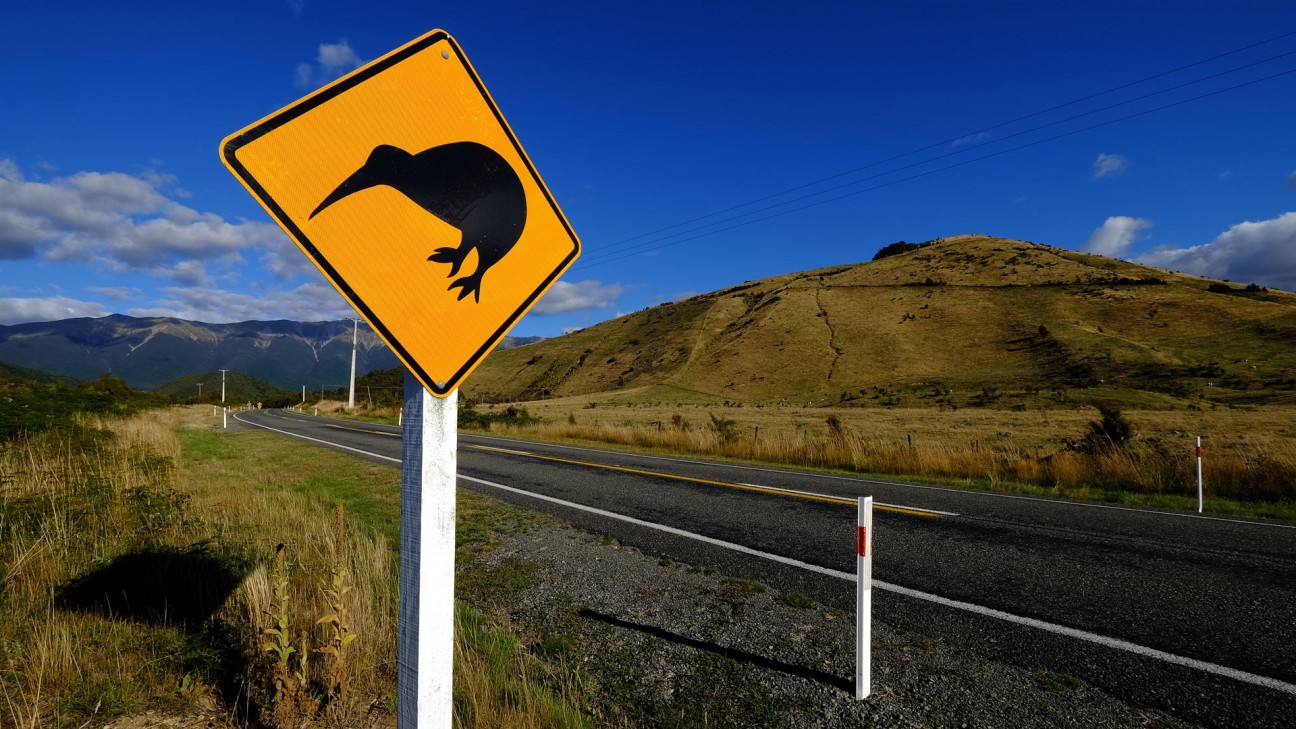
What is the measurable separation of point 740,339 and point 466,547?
7018 centimetres

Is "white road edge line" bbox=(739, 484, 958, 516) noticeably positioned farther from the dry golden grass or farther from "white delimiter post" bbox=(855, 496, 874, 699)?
"white delimiter post" bbox=(855, 496, 874, 699)

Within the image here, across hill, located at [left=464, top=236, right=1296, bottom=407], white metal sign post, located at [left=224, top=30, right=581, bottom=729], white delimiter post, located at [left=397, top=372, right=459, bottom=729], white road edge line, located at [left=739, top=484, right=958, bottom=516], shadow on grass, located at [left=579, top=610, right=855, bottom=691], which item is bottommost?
shadow on grass, located at [left=579, top=610, right=855, bottom=691]

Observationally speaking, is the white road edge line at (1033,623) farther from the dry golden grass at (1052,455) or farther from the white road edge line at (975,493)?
the dry golden grass at (1052,455)

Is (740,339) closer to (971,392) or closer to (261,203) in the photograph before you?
(971,392)

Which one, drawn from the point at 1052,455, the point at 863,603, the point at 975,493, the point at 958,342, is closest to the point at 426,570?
the point at 863,603

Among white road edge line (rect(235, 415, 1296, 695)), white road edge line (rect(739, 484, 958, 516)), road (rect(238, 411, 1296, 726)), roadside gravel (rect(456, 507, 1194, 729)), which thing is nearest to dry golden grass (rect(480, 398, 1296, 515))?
road (rect(238, 411, 1296, 726))

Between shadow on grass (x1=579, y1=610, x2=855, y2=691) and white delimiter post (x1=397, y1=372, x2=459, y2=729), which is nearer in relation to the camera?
white delimiter post (x1=397, y1=372, x2=459, y2=729)

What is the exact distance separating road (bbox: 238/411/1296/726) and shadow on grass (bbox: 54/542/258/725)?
366cm

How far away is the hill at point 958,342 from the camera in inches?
1813

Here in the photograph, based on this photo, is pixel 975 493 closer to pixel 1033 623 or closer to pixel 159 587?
pixel 1033 623

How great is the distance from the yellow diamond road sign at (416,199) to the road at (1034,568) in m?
3.78

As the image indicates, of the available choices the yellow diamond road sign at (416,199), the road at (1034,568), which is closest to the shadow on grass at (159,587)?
the yellow diamond road sign at (416,199)

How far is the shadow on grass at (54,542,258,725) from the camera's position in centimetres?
320

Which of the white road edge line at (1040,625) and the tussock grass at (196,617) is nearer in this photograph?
the tussock grass at (196,617)
